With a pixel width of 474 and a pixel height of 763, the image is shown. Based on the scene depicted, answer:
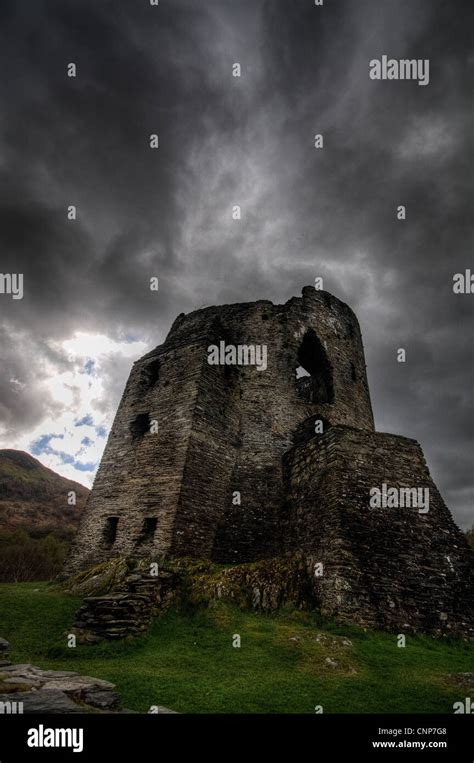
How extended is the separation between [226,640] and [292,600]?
310 centimetres

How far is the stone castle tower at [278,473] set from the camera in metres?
12.1

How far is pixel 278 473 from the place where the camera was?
18266 millimetres

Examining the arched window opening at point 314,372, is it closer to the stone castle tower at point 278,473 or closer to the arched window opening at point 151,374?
the stone castle tower at point 278,473

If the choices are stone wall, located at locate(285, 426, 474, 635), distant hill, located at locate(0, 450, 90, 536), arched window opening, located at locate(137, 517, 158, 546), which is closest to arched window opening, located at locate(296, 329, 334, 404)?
stone wall, located at locate(285, 426, 474, 635)

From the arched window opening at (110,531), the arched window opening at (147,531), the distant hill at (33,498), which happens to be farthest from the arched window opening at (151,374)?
the distant hill at (33,498)

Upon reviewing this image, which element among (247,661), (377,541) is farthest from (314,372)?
(247,661)

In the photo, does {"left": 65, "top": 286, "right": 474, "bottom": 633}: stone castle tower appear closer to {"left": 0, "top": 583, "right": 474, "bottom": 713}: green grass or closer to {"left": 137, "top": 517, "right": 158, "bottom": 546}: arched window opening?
{"left": 137, "top": 517, "right": 158, "bottom": 546}: arched window opening

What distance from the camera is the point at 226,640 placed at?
31.8ft

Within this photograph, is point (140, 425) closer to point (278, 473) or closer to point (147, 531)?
point (147, 531)

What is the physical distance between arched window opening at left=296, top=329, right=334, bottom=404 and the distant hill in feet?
137

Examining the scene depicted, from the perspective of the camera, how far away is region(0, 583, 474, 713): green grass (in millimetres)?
6391

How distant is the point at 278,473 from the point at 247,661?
1007 cm
